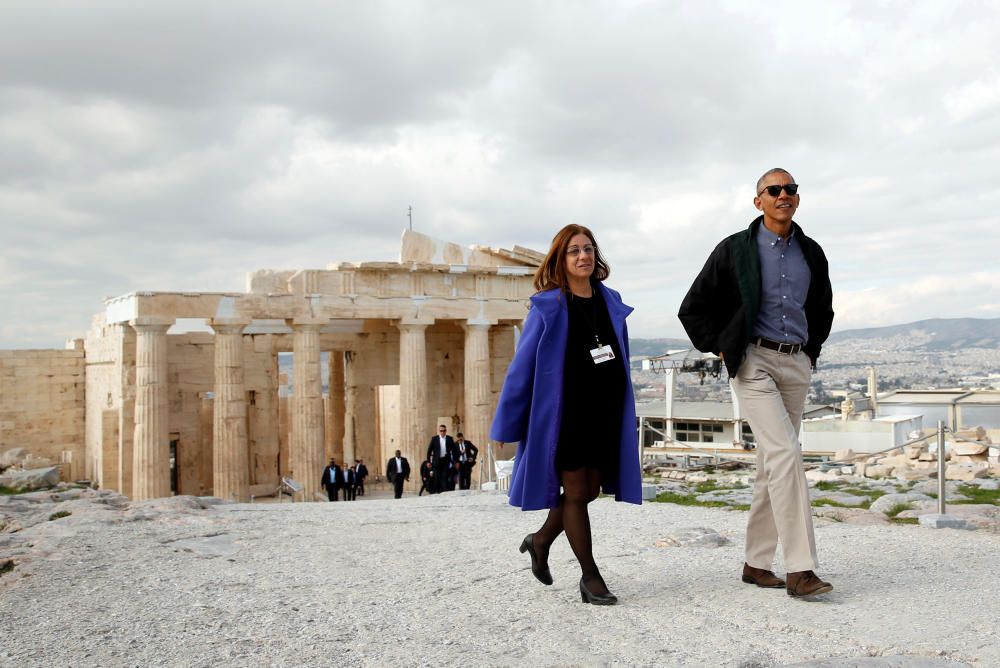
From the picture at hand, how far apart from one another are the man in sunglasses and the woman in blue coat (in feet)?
1.81

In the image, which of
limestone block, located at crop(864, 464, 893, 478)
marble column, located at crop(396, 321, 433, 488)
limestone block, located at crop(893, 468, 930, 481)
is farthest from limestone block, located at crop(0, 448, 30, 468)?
limestone block, located at crop(893, 468, 930, 481)

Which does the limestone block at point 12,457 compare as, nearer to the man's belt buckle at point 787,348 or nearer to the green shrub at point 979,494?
the green shrub at point 979,494

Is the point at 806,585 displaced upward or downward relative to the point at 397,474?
upward

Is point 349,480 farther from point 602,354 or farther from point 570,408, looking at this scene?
point 602,354

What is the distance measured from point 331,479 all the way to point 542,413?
16718 mm

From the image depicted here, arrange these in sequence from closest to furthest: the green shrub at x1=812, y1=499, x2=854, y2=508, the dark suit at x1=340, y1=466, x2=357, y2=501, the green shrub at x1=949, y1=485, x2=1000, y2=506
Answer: the green shrub at x1=812, y1=499, x2=854, y2=508, the green shrub at x1=949, y1=485, x2=1000, y2=506, the dark suit at x1=340, y1=466, x2=357, y2=501

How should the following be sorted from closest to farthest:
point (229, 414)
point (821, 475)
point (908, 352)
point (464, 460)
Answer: point (821, 475), point (464, 460), point (229, 414), point (908, 352)

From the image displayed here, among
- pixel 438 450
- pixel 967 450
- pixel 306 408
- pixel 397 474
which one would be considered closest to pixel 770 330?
pixel 967 450

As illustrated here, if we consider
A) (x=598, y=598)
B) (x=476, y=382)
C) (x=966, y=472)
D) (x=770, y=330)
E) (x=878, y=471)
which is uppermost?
(x=770, y=330)

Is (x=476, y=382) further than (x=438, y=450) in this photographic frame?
Yes

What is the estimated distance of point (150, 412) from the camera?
21.9m

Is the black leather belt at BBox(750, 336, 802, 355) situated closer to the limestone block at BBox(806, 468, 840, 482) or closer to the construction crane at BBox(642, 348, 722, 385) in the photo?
the limestone block at BBox(806, 468, 840, 482)

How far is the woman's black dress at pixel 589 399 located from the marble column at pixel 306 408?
62.4 feet

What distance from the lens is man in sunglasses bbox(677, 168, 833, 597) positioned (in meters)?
4.84
